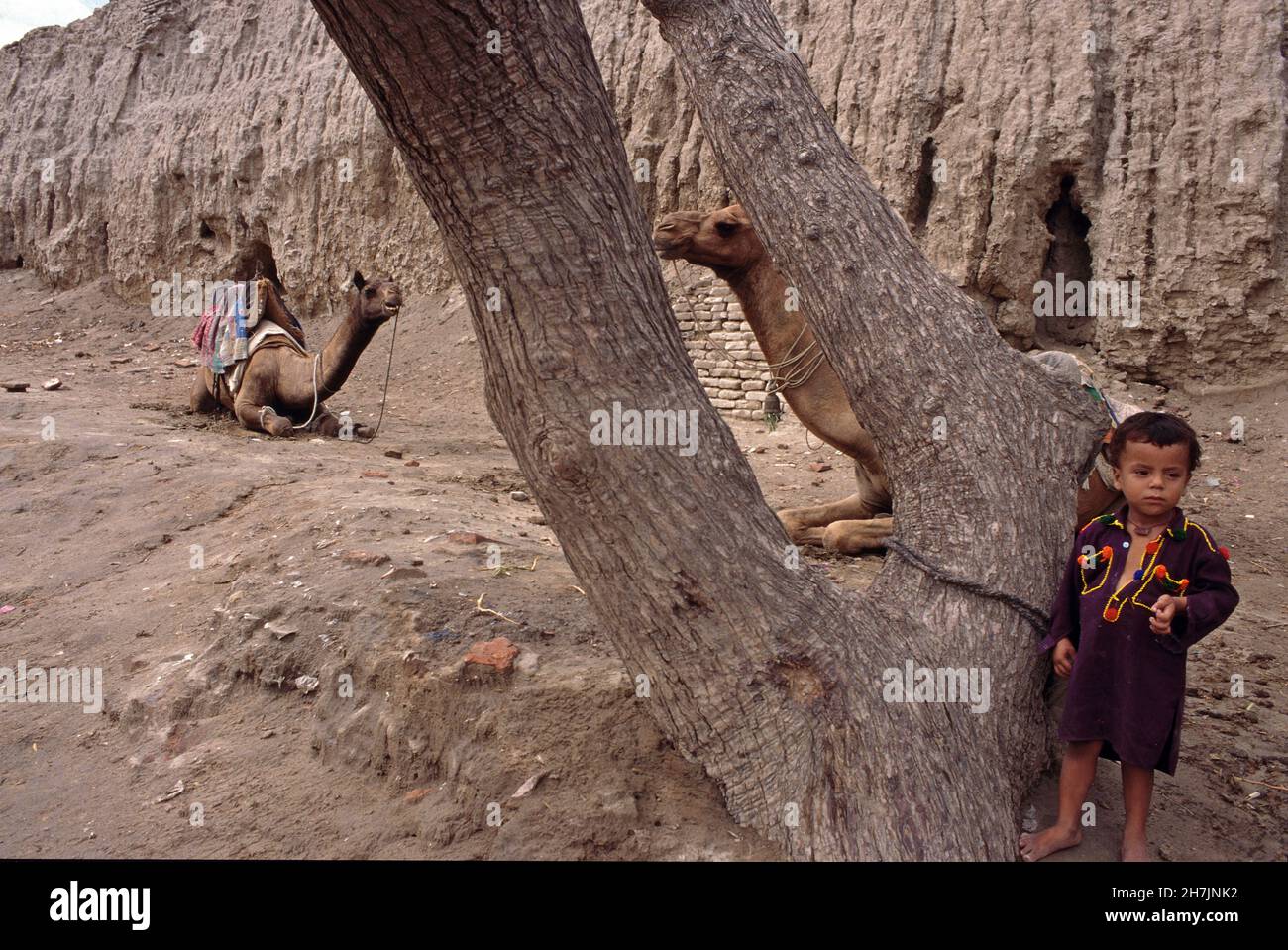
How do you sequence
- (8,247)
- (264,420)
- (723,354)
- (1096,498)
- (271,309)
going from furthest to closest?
1. (8,247)
2. (723,354)
3. (271,309)
4. (264,420)
5. (1096,498)

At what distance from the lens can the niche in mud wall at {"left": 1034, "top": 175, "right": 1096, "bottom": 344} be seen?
9.03 meters

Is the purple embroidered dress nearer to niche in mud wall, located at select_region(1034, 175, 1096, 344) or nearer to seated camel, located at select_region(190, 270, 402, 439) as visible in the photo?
seated camel, located at select_region(190, 270, 402, 439)

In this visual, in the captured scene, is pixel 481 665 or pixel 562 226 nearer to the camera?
pixel 562 226

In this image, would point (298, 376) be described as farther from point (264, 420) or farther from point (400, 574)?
point (400, 574)

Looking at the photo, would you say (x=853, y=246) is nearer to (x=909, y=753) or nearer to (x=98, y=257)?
(x=909, y=753)

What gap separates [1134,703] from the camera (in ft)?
8.02

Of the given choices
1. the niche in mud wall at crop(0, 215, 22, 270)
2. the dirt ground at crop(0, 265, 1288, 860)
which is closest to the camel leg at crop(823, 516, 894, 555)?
the dirt ground at crop(0, 265, 1288, 860)

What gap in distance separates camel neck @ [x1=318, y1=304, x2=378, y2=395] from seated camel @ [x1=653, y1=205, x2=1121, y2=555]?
3.43m

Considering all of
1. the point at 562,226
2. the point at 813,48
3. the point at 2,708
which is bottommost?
the point at 2,708

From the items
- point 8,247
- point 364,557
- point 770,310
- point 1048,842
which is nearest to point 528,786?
point 1048,842

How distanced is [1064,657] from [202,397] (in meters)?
8.93

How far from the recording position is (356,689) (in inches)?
132
